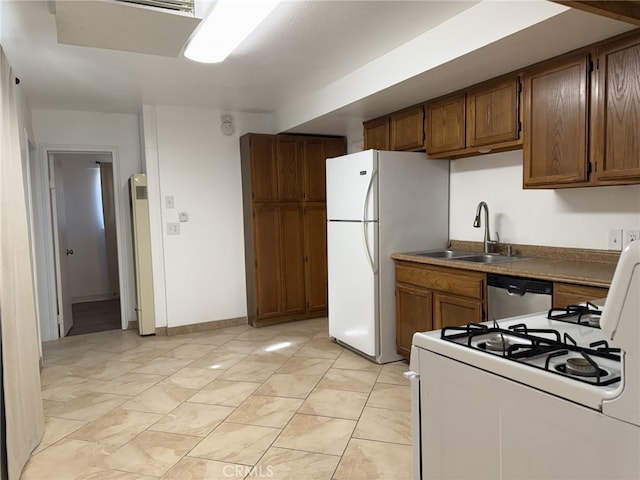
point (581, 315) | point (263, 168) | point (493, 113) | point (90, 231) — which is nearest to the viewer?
point (581, 315)

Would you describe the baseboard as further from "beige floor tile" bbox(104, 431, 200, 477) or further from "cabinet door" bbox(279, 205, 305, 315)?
"beige floor tile" bbox(104, 431, 200, 477)

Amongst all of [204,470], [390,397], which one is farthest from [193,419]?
[390,397]

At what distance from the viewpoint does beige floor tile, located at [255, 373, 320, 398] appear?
10.0ft

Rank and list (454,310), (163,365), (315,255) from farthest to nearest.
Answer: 1. (315,255)
2. (163,365)
3. (454,310)

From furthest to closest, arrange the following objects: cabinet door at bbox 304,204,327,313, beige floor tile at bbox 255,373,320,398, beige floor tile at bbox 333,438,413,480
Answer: cabinet door at bbox 304,204,327,313, beige floor tile at bbox 255,373,320,398, beige floor tile at bbox 333,438,413,480

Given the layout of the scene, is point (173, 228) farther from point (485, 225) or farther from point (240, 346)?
point (485, 225)

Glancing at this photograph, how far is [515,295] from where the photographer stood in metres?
2.59

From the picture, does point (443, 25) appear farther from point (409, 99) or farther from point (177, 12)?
point (177, 12)

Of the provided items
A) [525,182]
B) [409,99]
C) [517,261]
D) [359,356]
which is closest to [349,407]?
[359,356]

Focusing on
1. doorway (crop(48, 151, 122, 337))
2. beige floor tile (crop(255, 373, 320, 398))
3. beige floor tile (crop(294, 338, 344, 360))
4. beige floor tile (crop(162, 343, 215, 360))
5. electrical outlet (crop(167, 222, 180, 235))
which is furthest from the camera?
doorway (crop(48, 151, 122, 337))

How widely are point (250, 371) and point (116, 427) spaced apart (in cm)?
110

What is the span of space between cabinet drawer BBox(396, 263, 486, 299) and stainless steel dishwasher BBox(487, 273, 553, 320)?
0.24 ft

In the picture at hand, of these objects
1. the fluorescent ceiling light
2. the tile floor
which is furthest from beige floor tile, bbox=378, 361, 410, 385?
the fluorescent ceiling light

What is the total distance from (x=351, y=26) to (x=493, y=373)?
224 centimetres
